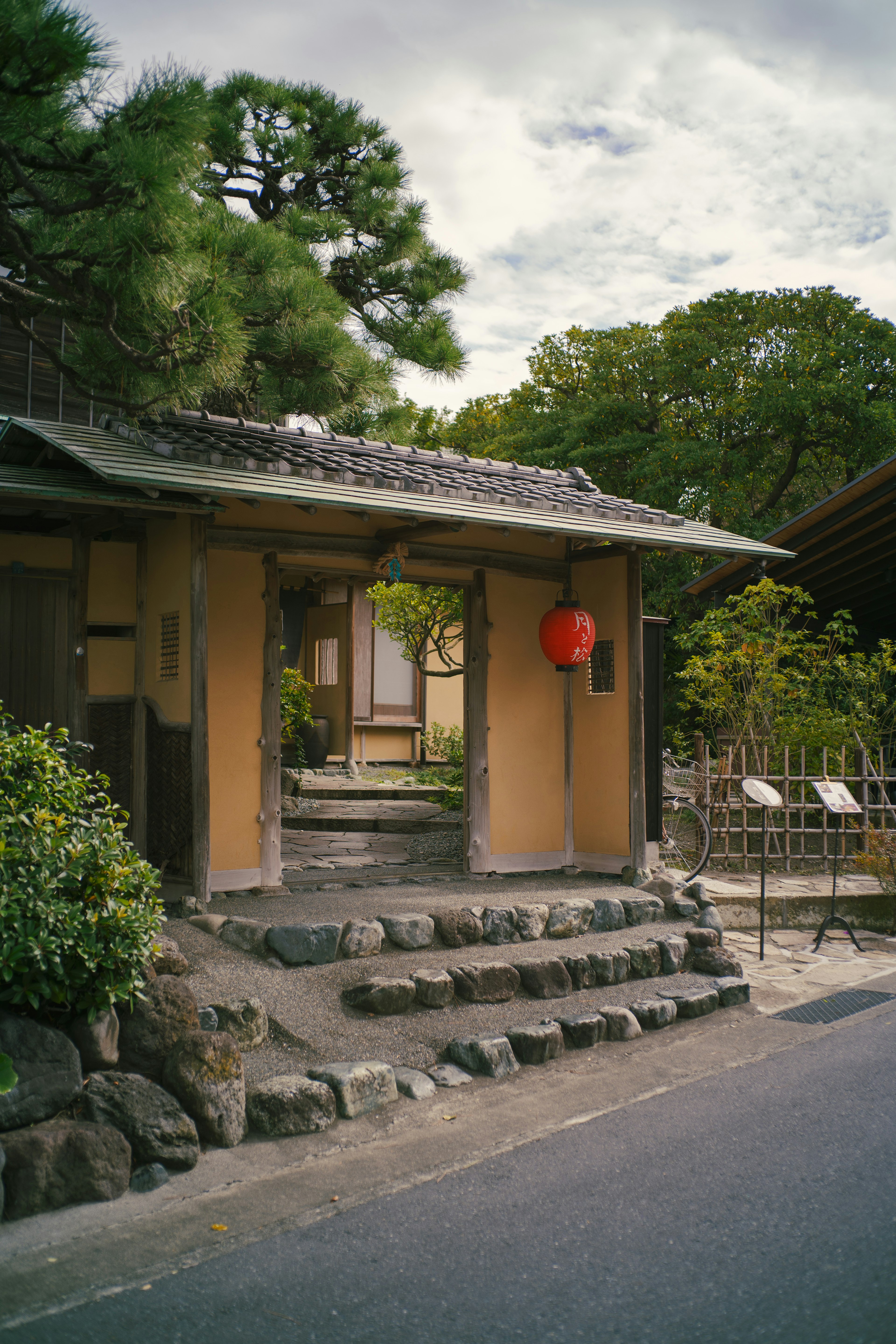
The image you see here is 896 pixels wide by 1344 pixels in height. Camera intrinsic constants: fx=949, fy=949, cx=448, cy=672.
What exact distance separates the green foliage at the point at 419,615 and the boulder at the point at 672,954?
19.2 ft

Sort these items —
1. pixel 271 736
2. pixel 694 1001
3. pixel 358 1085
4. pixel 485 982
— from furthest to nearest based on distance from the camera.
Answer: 1. pixel 271 736
2. pixel 694 1001
3. pixel 485 982
4. pixel 358 1085

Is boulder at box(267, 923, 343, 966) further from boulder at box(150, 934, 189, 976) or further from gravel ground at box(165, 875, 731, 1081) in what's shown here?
boulder at box(150, 934, 189, 976)

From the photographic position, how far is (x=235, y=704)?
24.0 feet

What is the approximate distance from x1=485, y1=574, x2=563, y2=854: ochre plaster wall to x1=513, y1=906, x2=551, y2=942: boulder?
1.53 metres

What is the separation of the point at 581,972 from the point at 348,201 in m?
12.3

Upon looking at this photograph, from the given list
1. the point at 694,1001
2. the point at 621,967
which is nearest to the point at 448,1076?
the point at 621,967

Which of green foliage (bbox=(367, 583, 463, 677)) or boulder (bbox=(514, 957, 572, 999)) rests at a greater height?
green foliage (bbox=(367, 583, 463, 677))

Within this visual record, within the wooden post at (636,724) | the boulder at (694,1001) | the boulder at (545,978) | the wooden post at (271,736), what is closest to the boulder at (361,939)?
the boulder at (545,978)

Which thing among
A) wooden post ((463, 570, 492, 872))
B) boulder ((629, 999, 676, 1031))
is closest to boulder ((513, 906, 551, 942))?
boulder ((629, 999, 676, 1031))

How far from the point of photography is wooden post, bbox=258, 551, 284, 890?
7383 millimetres

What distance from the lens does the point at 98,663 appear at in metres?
7.30

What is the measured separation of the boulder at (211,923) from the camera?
612 cm

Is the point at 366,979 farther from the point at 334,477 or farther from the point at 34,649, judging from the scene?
the point at 334,477

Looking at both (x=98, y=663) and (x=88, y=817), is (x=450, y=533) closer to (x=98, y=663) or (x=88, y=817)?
(x=98, y=663)
